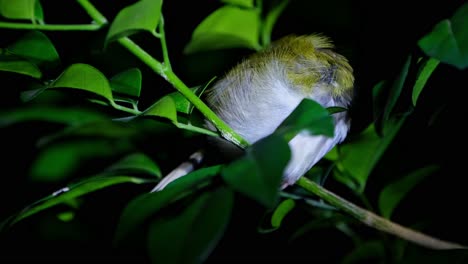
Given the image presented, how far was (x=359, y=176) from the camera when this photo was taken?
878 millimetres

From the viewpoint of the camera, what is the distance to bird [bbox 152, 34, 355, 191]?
0.79 metres

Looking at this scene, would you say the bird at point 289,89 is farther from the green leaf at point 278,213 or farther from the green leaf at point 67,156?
the green leaf at point 67,156

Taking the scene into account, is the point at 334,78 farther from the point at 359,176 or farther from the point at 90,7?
the point at 90,7

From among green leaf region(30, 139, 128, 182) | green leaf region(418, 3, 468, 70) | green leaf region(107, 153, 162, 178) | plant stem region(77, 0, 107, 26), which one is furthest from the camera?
green leaf region(30, 139, 128, 182)

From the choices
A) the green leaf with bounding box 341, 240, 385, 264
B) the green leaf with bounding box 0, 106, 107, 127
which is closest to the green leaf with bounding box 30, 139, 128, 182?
the green leaf with bounding box 0, 106, 107, 127

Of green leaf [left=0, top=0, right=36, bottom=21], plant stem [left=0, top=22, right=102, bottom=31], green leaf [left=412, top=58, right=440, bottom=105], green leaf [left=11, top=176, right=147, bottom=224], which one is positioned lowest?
green leaf [left=11, top=176, right=147, bottom=224]

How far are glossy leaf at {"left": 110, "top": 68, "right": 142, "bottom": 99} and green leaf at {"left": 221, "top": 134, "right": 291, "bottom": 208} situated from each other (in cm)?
24

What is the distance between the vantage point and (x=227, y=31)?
2.64 ft

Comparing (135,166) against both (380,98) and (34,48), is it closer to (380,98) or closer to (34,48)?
(34,48)

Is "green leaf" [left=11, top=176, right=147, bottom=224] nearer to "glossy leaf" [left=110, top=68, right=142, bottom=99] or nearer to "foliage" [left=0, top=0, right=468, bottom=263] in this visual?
"foliage" [left=0, top=0, right=468, bottom=263]

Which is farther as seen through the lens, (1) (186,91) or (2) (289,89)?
(2) (289,89)

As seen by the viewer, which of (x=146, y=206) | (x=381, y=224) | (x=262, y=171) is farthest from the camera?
(x=381, y=224)

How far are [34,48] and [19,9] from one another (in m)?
0.05

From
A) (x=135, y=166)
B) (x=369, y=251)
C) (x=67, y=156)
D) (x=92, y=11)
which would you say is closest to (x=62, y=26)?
(x=92, y=11)
